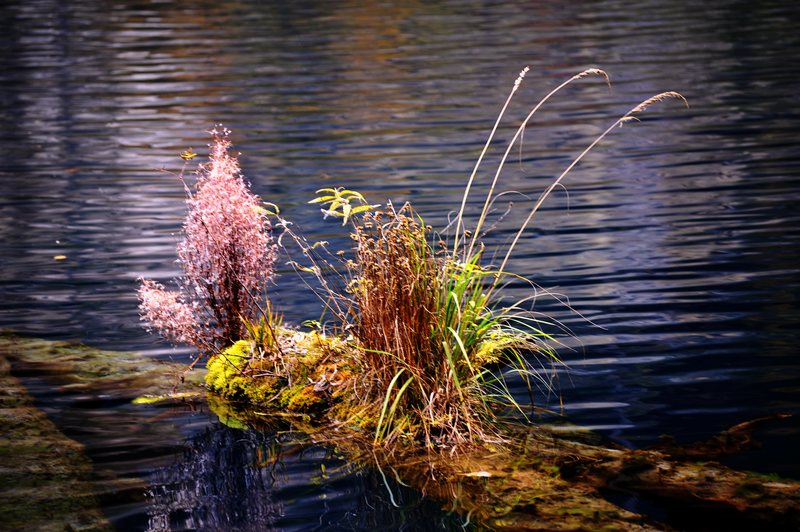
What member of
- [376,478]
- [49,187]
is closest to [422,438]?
[376,478]

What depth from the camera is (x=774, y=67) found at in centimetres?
1848

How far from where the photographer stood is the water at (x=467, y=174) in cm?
547

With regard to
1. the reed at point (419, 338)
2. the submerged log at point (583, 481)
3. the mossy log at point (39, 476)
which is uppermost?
the reed at point (419, 338)

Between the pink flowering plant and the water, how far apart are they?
556 millimetres

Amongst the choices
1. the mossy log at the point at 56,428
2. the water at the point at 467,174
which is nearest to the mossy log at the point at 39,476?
the mossy log at the point at 56,428

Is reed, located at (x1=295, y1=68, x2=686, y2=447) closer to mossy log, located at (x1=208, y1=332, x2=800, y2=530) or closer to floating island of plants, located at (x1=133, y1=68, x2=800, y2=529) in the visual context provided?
floating island of plants, located at (x1=133, y1=68, x2=800, y2=529)

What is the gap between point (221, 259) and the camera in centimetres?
569

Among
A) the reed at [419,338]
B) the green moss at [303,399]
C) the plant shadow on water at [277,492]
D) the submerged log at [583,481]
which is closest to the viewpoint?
the submerged log at [583,481]

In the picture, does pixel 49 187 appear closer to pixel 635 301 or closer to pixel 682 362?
pixel 635 301

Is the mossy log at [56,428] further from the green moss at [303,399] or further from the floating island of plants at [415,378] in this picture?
the green moss at [303,399]

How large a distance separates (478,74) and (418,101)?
9.67ft

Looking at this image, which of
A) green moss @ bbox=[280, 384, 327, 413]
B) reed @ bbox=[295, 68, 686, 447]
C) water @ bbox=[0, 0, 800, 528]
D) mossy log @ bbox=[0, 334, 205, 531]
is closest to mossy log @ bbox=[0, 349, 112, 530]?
mossy log @ bbox=[0, 334, 205, 531]

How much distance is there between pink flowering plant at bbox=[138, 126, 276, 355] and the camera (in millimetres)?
5613

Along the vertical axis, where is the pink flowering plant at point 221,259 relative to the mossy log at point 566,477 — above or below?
above
